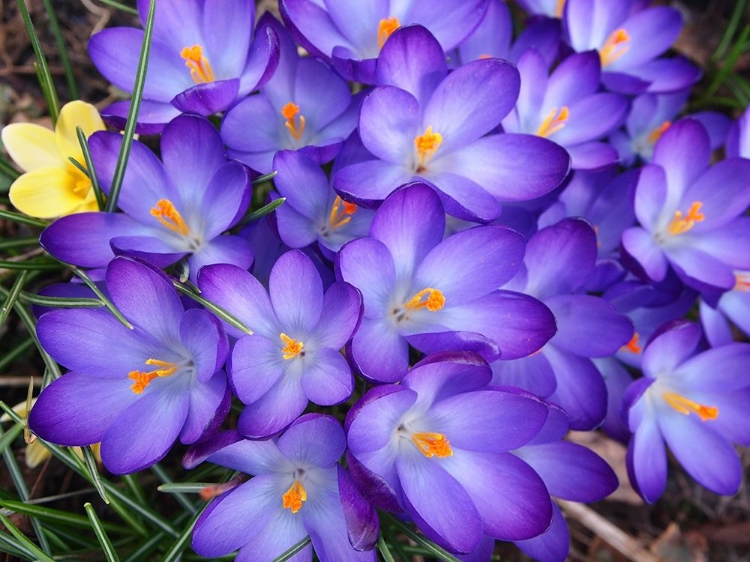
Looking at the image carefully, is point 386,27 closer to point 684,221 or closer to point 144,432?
point 684,221

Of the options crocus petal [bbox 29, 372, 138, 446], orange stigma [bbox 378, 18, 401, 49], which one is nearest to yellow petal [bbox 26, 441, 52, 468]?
crocus petal [bbox 29, 372, 138, 446]

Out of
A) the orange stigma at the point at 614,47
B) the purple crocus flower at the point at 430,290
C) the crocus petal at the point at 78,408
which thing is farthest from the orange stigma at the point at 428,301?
the orange stigma at the point at 614,47

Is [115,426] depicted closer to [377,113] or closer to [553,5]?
[377,113]

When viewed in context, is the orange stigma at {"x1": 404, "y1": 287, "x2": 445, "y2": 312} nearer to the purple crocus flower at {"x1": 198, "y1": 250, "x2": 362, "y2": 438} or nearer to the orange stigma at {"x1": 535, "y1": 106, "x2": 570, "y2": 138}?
the purple crocus flower at {"x1": 198, "y1": 250, "x2": 362, "y2": 438}

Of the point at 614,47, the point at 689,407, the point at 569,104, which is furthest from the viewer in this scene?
the point at 614,47

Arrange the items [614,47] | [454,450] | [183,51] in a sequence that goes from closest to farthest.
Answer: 1. [454,450]
2. [183,51]
3. [614,47]

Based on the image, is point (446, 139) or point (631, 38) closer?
point (446, 139)

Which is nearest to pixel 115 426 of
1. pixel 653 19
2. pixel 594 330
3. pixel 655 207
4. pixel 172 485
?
pixel 172 485

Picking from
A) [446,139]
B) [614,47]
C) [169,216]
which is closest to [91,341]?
Result: [169,216]
